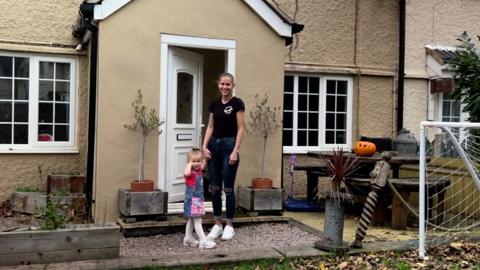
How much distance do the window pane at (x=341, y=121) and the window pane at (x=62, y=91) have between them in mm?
5348

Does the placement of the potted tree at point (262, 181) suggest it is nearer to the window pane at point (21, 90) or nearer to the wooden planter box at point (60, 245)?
the wooden planter box at point (60, 245)

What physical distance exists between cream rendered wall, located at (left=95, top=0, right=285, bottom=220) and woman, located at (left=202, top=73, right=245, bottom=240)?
38.9 inches

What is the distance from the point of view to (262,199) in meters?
7.32

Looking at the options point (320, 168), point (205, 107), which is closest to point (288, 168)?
point (320, 168)

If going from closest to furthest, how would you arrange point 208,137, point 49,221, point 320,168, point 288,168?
point 49,221 → point 208,137 → point 320,168 → point 288,168

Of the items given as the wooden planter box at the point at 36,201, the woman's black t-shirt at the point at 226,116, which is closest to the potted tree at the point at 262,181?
the woman's black t-shirt at the point at 226,116

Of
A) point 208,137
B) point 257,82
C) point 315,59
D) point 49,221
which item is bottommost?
point 49,221

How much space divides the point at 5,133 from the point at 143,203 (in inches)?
133

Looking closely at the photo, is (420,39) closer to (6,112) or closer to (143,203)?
(143,203)

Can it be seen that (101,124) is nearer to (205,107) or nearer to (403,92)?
(205,107)

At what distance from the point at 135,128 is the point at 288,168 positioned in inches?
159

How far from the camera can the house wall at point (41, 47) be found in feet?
27.7

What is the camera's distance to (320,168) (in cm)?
908

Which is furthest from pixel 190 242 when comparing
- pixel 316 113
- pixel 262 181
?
pixel 316 113
